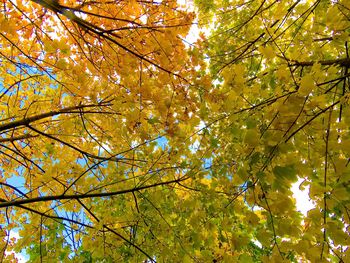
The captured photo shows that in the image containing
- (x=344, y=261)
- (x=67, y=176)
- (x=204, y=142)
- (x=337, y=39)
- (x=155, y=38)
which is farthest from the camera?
(x=67, y=176)

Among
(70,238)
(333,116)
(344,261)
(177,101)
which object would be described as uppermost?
(177,101)

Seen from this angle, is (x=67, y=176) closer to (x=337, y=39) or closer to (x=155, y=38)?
(x=155, y=38)

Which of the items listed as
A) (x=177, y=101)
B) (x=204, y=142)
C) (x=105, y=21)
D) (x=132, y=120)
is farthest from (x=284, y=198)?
(x=105, y=21)

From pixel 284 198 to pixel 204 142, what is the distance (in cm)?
93

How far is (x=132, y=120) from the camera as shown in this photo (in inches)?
91.9

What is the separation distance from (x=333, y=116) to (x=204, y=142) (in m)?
1.04

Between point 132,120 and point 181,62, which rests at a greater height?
point 181,62

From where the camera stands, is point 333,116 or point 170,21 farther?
point 170,21

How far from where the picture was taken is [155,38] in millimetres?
2484

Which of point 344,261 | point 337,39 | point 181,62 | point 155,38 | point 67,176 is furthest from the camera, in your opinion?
point 181,62

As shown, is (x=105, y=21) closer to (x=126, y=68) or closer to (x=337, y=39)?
(x=126, y=68)

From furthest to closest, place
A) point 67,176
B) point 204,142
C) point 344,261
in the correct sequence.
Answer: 1. point 67,176
2. point 204,142
3. point 344,261

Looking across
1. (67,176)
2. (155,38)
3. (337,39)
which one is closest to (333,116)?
(337,39)

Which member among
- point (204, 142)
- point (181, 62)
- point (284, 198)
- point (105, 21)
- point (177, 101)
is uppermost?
point (105, 21)
